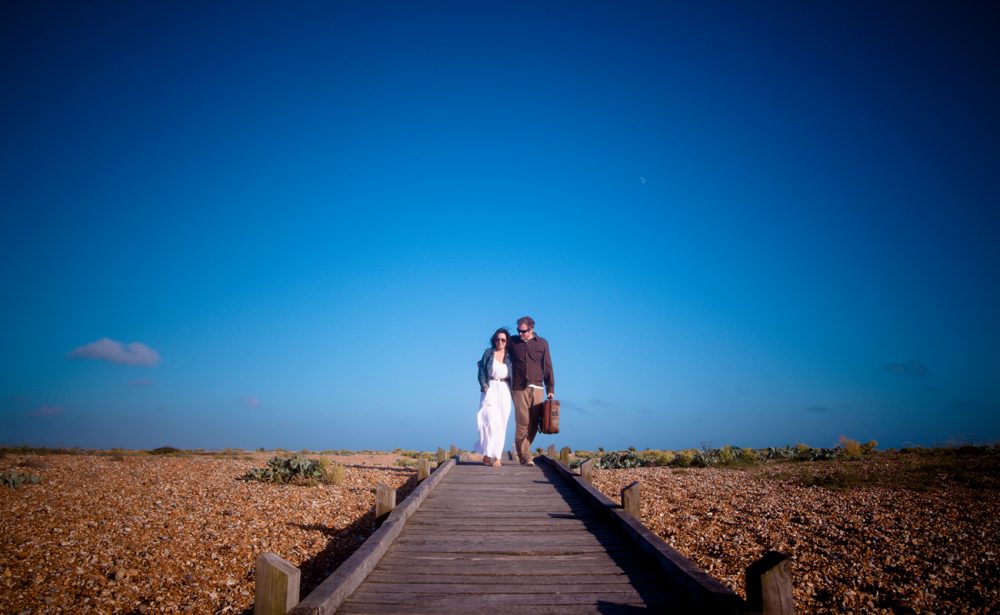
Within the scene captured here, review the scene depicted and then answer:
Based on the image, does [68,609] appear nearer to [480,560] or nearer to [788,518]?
[480,560]

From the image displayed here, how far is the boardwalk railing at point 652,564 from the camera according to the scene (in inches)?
127

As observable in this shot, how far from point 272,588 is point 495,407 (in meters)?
7.60

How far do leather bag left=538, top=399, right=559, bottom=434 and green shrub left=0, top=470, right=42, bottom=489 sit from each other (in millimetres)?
9970

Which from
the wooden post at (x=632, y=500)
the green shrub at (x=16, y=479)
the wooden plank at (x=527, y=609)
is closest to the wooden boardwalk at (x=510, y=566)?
the wooden plank at (x=527, y=609)

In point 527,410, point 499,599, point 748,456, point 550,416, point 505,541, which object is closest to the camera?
point 499,599

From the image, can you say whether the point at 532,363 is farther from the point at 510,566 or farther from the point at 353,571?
the point at 353,571

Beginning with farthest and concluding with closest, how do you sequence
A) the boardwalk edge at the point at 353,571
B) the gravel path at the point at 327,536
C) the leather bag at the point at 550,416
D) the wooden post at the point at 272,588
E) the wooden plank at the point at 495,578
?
the leather bag at the point at 550,416, the gravel path at the point at 327,536, the wooden plank at the point at 495,578, the boardwalk edge at the point at 353,571, the wooden post at the point at 272,588

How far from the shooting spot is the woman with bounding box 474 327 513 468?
1073 cm

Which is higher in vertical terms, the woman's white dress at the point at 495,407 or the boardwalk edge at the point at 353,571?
the woman's white dress at the point at 495,407

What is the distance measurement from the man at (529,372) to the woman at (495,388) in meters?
0.20

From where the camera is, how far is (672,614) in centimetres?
382

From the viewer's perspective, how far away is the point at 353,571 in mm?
4137

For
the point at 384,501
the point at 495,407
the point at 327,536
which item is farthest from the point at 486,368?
the point at 384,501

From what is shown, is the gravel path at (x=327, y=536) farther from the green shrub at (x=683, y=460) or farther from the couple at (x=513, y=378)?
the green shrub at (x=683, y=460)
